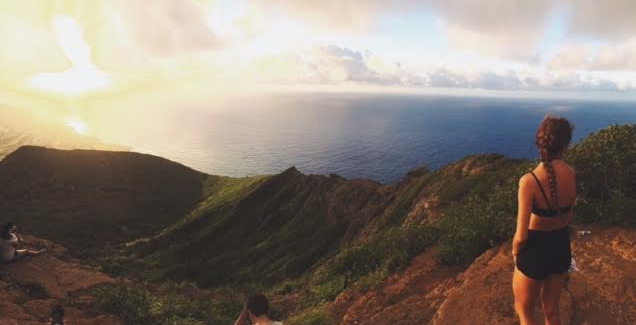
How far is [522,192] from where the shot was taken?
4395mm

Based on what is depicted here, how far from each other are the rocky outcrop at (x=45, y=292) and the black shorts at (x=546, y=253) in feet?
37.9

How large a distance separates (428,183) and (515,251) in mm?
43712

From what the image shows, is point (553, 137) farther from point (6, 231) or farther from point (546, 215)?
point (6, 231)

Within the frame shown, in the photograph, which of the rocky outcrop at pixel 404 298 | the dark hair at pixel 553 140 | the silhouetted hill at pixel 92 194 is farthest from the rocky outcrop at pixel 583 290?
the silhouetted hill at pixel 92 194

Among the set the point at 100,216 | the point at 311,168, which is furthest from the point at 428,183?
the point at 311,168

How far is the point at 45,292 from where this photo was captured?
1320cm

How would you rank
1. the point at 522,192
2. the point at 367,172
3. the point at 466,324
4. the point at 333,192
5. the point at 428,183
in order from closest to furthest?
1. the point at 522,192
2. the point at 466,324
3. the point at 428,183
4. the point at 333,192
5. the point at 367,172

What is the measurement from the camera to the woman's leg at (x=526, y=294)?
16.0 feet

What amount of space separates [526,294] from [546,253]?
2.41 feet

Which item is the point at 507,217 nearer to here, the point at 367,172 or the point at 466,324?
the point at 466,324

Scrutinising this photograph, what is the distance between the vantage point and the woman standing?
4355mm

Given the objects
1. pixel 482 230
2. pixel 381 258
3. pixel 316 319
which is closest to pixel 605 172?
pixel 482 230

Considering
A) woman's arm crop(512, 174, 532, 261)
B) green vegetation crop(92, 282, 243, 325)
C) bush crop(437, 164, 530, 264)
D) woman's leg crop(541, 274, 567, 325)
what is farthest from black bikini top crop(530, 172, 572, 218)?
green vegetation crop(92, 282, 243, 325)

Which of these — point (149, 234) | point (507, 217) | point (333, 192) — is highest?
point (507, 217)
